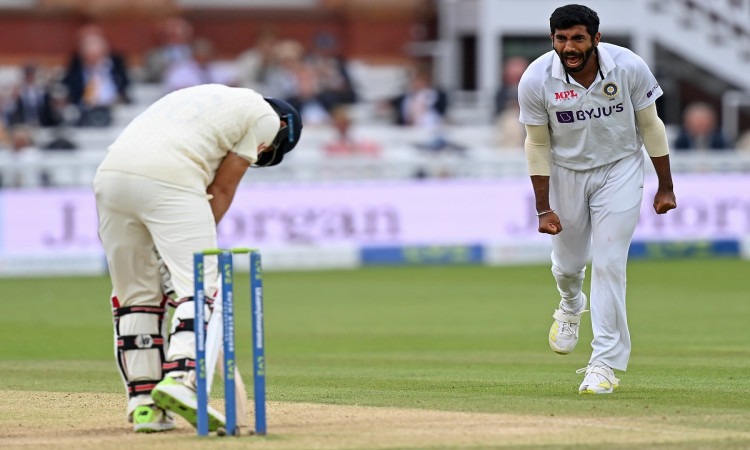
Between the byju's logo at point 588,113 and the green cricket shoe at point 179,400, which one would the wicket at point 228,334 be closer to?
the green cricket shoe at point 179,400

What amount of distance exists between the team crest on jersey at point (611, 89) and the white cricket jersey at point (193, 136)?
2.05 meters

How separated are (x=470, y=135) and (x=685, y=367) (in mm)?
15815

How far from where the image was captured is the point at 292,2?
29.0 m

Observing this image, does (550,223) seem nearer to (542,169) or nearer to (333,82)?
(542,169)

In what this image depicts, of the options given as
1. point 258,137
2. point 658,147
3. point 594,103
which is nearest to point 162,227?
point 258,137

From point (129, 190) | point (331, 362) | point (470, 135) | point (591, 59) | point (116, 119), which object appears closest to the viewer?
point (129, 190)

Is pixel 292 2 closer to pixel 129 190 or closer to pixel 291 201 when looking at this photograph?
pixel 291 201

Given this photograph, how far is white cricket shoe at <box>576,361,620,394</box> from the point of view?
7.91m

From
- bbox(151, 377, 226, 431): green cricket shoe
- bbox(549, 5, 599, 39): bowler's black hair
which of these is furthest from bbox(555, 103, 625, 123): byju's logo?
bbox(151, 377, 226, 431): green cricket shoe

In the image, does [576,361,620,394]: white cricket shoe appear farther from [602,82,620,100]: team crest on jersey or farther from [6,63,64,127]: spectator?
[6,63,64,127]: spectator

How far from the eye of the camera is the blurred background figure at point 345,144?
21969 millimetres

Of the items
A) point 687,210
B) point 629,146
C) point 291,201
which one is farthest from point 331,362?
point 687,210

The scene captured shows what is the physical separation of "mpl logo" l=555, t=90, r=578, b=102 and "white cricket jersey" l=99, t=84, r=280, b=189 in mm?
1894

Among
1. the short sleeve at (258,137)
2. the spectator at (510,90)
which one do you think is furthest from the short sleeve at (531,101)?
the spectator at (510,90)
